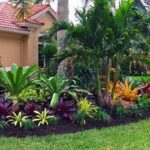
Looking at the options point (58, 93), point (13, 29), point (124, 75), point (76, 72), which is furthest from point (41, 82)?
point (13, 29)

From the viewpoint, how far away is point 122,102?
9.44 meters

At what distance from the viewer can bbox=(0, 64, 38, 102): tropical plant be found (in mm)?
8617

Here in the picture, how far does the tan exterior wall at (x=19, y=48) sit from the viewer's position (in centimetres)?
1964

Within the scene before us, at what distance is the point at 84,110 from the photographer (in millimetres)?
8500

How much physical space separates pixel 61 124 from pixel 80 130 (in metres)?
0.45

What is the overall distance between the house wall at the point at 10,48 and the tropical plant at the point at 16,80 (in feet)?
35.0

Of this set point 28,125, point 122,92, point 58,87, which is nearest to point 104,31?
point 58,87

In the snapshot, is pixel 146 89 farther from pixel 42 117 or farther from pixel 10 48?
pixel 10 48

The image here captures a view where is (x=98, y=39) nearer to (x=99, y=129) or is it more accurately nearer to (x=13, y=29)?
(x=99, y=129)

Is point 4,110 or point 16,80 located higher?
point 16,80

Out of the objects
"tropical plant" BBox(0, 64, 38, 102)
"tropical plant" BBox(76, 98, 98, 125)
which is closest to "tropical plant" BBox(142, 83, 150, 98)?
"tropical plant" BBox(76, 98, 98, 125)

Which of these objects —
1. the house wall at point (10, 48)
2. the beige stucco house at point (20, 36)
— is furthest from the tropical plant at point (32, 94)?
the house wall at point (10, 48)

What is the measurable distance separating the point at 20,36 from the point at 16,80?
12.6 meters

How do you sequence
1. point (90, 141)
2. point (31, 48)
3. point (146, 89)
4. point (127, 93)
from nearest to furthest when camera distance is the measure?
point (90, 141), point (127, 93), point (146, 89), point (31, 48)
